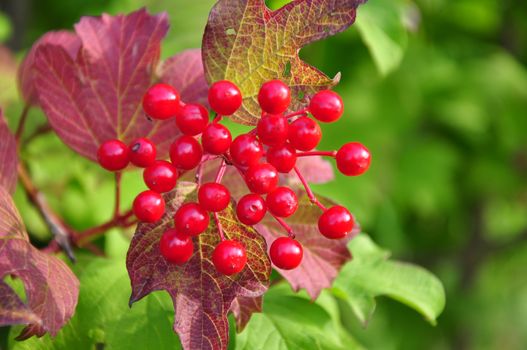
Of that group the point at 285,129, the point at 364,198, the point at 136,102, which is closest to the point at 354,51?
the point at 364,198

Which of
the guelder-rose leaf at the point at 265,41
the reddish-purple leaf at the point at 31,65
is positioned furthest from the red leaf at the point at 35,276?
the reddish-purple leaf at the point at 31,65

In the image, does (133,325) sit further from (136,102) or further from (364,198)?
(364,198)

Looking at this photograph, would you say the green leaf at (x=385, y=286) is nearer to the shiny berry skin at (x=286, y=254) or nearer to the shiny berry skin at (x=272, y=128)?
the shiny berry skin at (x=286, y=254)

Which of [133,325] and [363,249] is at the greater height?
[133,325]

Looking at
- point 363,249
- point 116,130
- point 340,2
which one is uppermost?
point 340,2

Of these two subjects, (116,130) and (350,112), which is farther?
(350,112)

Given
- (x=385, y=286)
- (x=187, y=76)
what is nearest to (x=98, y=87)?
(x=187, y=76)
